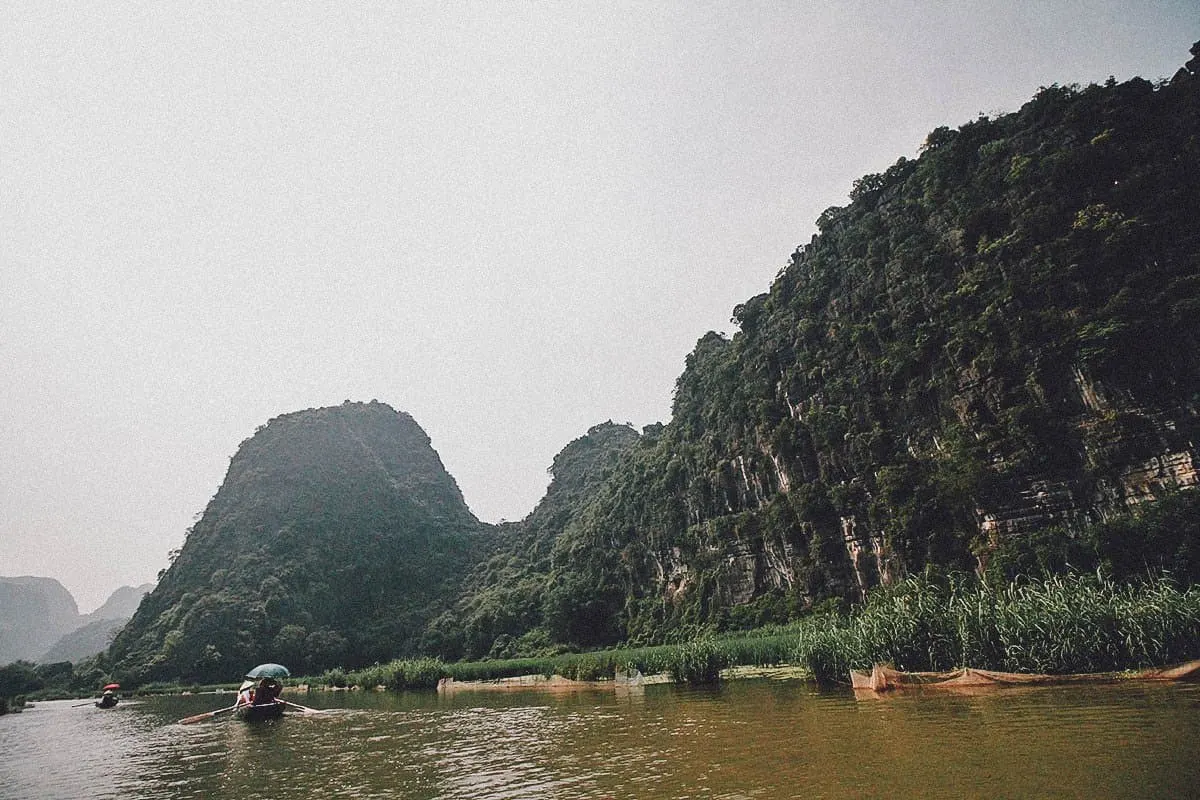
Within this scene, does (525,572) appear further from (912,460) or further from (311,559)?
(912,460)

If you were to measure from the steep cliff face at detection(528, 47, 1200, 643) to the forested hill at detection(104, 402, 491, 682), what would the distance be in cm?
3916

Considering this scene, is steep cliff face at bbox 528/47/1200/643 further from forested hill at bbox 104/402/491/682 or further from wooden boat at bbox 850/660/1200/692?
forested hill at bbox 104/402/491/682

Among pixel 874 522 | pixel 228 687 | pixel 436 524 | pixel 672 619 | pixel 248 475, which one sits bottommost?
pixel 228 687

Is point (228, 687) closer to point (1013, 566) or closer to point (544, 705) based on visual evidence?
point (544, 705)

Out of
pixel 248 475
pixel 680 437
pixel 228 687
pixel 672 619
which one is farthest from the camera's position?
pixel 248 475

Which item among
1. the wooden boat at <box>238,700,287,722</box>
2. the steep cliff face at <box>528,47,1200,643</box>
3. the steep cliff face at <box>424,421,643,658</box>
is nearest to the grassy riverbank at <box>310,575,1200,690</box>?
the steep cliff face at <box>528,47,1200,643</box>

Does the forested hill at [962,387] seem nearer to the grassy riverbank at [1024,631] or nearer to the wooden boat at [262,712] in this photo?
the grassy riverbank at [1024,631]

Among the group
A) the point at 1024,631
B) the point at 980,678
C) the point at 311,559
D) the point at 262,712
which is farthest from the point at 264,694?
the point at 311,559

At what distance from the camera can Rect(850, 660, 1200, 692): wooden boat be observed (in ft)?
36.4

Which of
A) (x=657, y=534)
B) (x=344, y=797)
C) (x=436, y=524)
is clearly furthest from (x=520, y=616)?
(x=344, y=797)

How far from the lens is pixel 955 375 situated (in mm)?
36906

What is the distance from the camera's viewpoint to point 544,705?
21.5 metres

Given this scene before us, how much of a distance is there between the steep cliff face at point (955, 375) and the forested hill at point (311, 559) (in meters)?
39.2

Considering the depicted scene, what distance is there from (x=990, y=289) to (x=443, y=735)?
38.7m
